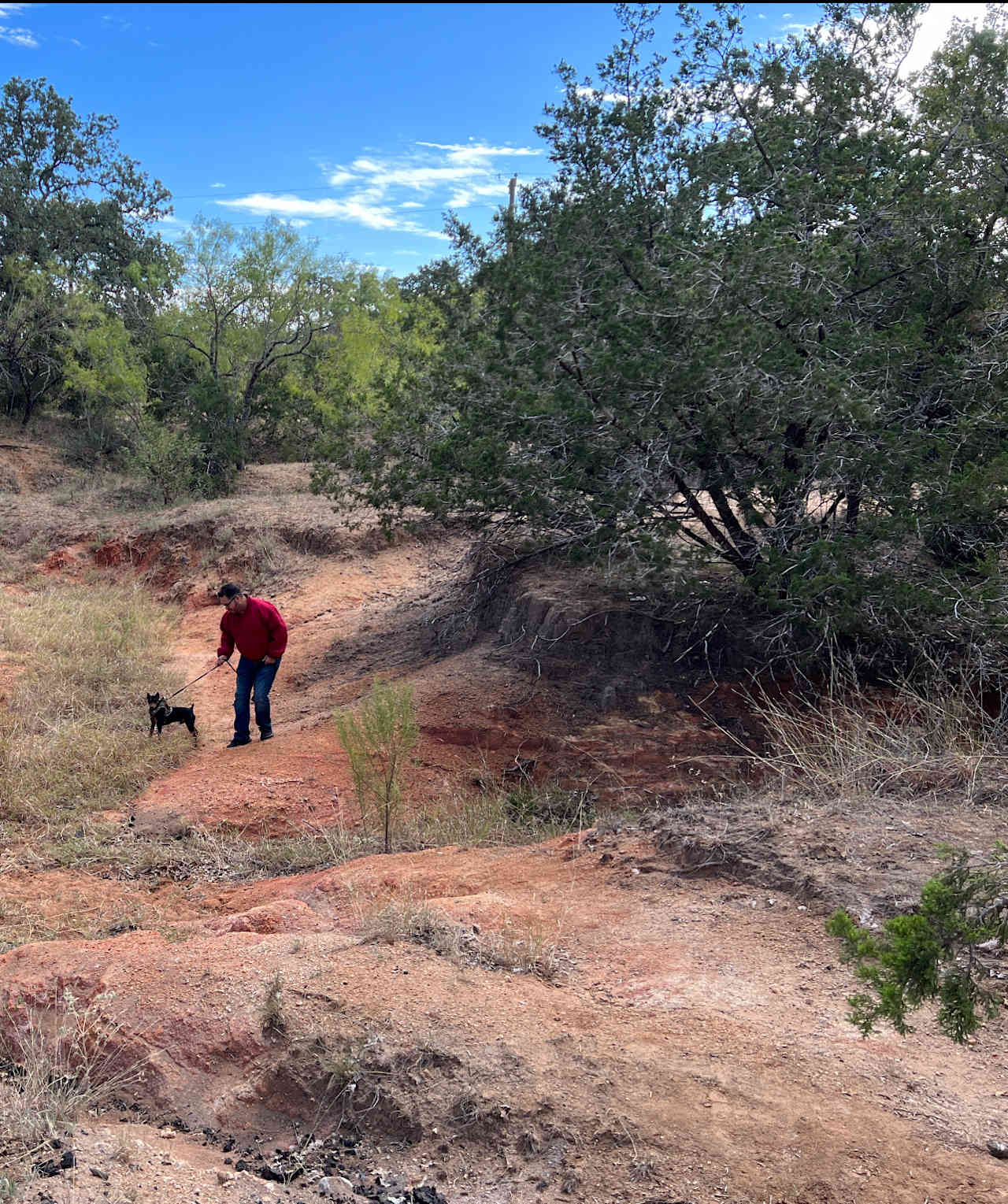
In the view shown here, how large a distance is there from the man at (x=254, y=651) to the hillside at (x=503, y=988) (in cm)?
57

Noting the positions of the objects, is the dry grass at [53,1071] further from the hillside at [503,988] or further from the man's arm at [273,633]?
the man's arm at [273,633]

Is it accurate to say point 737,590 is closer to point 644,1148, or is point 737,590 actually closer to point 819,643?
point 819,643

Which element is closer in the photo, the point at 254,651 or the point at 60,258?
the point at 254,651

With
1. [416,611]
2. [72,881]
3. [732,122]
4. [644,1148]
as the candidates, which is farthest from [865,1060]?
[416,611]

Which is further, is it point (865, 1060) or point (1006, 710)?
point (1006, 710)

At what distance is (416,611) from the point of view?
37.8ft

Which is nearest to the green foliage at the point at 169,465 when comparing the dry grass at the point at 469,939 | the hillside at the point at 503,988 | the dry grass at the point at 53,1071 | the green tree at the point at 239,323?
the green tree at the point at 239,323

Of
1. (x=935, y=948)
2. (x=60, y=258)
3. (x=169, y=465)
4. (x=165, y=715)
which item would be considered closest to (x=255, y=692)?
(x=165, y=715)

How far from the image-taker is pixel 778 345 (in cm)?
727

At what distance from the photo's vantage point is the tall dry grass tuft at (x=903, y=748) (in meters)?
5.19

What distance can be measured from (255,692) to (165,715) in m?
0.74

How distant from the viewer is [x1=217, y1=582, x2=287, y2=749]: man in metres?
8.29

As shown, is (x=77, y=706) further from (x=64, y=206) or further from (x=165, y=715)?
(x=64, y=206)

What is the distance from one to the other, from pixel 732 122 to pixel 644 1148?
8181 mm
